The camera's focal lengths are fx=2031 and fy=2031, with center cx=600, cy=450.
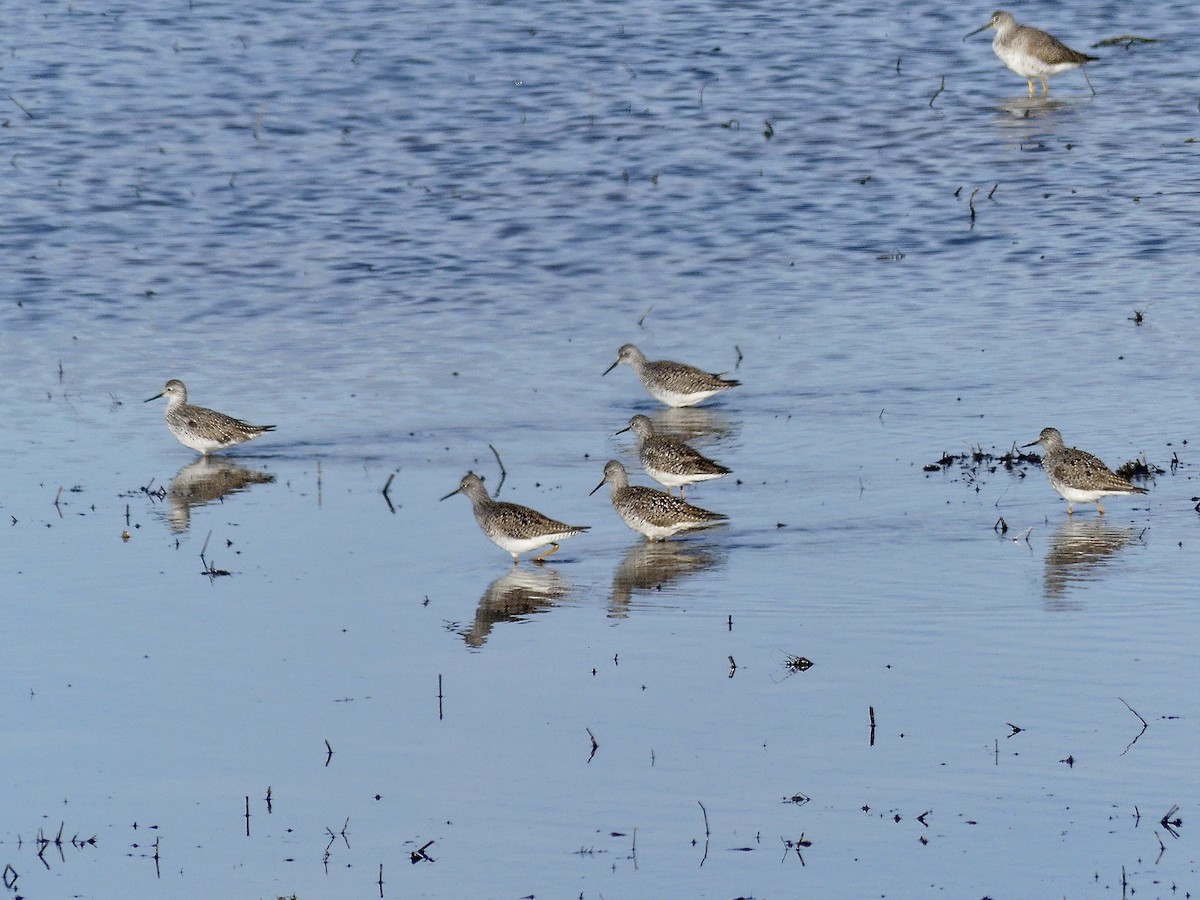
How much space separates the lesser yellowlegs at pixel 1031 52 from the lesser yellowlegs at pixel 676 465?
61.6 ft

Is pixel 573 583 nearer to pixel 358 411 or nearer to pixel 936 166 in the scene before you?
pixel 358 411

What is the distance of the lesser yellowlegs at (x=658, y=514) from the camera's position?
49.7ft

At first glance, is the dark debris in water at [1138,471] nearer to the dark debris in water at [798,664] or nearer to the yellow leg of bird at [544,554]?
the yellow leg of bird at [544,554]

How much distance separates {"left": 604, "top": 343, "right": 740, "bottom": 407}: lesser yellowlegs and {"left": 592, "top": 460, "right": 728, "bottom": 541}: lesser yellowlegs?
4.33m

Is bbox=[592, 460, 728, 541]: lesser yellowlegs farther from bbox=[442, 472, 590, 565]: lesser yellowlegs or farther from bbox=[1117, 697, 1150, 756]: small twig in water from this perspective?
bbox=[1117, 697, 1150, 756]: small twig in water

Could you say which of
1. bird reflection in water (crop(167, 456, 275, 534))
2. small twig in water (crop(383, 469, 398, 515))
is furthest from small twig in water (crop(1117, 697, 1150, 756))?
bird reflection in water (crop(167, 456, 275, 534))

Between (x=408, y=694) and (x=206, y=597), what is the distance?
250cm

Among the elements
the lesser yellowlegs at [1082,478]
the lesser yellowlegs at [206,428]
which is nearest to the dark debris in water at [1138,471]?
the lesser yellowlegs at [1082,478]

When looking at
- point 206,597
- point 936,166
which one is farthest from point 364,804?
point 936,166

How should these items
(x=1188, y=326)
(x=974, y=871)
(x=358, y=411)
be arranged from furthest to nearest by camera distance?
(x=1188, y=326) < (x=358, y=411) < (x=974, y=871)

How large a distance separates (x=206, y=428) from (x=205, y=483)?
2.55ft

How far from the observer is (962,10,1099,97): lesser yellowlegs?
33469 millimetres

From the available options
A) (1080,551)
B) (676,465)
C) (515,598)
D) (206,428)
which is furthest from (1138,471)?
(206,428)

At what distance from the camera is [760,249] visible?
2589cm
